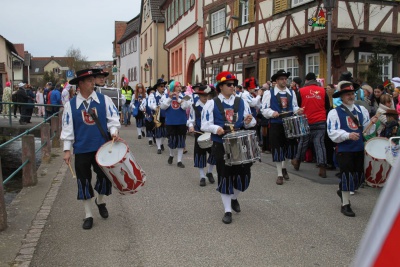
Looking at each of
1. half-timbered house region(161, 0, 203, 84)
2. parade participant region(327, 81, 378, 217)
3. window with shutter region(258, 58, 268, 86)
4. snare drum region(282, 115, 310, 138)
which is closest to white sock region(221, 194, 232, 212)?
parade participant region(327, 81, 378, 217)

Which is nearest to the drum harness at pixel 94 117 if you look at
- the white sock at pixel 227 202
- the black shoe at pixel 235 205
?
the white sock at pixel 227 202

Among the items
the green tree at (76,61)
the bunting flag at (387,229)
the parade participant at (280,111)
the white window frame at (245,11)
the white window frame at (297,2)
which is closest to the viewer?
the bunting flag at (387,229)

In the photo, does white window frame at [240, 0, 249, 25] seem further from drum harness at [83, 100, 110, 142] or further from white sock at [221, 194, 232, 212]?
drum harness at [83, 100, 110, 142]

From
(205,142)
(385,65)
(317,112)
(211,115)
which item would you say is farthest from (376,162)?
(385,65)

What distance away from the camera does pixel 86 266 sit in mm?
4422

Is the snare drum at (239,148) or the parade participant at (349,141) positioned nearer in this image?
the snare drum at (239,148)

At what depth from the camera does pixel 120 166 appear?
5.16 m

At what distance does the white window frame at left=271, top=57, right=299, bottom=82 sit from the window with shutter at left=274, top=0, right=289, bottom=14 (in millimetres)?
1642

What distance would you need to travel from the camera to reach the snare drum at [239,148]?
18.4 feet

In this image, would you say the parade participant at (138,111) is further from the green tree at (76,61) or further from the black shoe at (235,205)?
the green tree at (76,61)

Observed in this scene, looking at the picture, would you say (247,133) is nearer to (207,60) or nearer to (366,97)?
(366,97)

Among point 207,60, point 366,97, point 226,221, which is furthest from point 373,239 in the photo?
point 207,60

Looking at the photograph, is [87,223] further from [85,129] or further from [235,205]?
[235,205]

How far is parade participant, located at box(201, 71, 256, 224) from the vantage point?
5.96m
